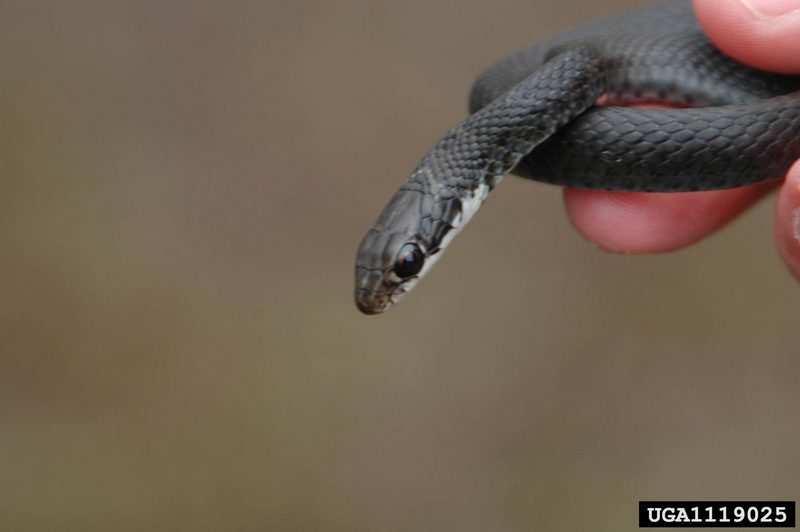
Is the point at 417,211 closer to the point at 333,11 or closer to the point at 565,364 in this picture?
the point at 565,364

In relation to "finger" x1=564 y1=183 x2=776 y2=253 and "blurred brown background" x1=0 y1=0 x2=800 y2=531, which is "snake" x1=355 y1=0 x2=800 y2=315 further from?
"blurred brown background" x1=0 y1=0 x2=800 y2=531

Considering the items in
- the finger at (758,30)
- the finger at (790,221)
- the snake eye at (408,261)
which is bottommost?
the snake eye at (408,261)

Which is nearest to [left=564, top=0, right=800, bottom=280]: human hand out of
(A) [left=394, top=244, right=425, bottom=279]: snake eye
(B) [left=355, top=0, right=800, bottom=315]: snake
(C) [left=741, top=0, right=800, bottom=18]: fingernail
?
(C) [left=741, top=0, right=800, bottom=18]: fingernail

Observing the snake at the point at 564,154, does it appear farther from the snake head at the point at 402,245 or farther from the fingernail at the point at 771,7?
the fingernail at the point at 771,7

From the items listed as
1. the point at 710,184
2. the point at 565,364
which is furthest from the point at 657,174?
the point at 565,364

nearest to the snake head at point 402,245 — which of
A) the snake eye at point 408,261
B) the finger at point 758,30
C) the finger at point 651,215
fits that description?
the snake eye at point 408,261

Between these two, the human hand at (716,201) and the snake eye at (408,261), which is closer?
the snake eye at (408,261)
